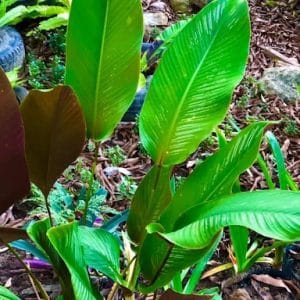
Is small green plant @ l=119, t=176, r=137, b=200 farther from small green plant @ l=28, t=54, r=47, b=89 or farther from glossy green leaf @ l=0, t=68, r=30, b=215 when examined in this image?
glossy green leaf @ l=0, t=68, r=30, b=215

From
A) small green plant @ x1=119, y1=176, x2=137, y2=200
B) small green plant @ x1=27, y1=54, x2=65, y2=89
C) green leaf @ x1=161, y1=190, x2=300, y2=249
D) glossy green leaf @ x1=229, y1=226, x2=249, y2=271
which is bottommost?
small green plant @ x1=119, y1=176, x2=137, y2=200

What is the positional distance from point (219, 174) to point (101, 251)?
0.33 m

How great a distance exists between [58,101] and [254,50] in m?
2.07

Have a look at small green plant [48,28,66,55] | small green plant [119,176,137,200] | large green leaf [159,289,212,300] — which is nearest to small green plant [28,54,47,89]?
small green plant [48,28,66,55]

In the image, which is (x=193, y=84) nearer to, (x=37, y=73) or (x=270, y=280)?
(x=270, y=280)

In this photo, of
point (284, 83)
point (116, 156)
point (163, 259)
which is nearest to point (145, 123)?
point (163, 259)

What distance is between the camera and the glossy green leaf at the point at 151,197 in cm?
144

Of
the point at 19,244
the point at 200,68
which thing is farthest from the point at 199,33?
the point at 19,244

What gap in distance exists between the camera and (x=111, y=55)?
1.34 metres

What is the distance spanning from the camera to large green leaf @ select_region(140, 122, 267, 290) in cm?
126

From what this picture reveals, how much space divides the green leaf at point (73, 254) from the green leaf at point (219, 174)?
20 cm

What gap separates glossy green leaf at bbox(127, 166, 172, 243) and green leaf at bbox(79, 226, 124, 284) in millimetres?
84

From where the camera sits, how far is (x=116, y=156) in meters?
2.24

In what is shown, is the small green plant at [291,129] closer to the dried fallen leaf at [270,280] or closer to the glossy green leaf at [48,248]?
the dried fallen leaf at [270,280]
